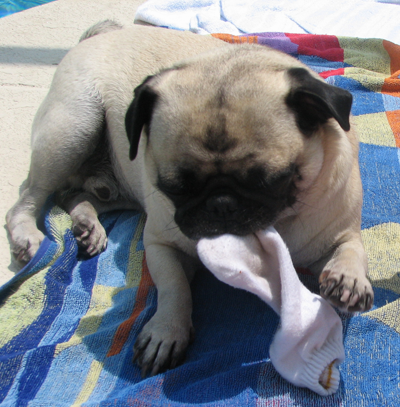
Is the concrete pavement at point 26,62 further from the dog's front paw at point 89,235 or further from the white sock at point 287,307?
the white sock at point 287,307

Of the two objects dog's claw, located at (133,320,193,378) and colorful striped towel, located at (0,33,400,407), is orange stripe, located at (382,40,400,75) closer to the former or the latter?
colorful striped towel, located at (0,33,400,407)

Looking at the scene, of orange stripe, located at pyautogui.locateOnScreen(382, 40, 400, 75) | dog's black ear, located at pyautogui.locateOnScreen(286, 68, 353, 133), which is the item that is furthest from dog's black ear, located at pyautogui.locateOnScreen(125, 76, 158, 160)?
orange stripe, located at pyautogui.locateOnScreen(382, 40, 400, 75)

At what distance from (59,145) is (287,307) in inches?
102

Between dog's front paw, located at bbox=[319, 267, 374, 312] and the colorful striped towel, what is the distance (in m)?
0.29

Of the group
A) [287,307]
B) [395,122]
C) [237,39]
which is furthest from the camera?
[237,39]

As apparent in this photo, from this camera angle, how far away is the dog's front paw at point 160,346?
236cm

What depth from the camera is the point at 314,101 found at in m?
2.21

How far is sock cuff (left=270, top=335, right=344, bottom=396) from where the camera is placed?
198 cm

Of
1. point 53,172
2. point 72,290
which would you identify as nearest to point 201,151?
point 72,290

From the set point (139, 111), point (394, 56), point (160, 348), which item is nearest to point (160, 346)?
point (160, 348)

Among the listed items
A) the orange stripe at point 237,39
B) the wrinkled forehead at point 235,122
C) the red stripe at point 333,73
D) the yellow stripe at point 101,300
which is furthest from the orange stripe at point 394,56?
the yellow stripe at point 101,300

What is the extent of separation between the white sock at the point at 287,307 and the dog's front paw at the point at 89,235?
1.63 meters

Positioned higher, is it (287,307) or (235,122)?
(235,122)

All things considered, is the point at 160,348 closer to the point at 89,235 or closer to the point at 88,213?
the point at 89,235
